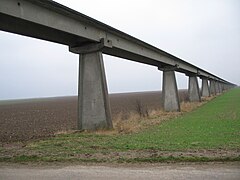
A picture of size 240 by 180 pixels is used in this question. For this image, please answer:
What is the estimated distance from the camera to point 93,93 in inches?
720

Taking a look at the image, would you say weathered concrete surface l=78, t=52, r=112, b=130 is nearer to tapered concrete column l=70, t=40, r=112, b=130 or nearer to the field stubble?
tapered concrete column l=70, t=40, r=112, b=130

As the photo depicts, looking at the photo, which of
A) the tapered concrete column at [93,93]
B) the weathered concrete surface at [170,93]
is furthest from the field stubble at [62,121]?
the tapered concrete column at [93,93]

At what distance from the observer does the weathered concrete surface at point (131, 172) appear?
283 inches

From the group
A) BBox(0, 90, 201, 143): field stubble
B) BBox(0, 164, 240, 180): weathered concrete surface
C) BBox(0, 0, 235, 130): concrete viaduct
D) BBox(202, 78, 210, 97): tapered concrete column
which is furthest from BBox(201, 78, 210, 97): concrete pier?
BBox(0, 164, 240, 180): weathered concrete surface

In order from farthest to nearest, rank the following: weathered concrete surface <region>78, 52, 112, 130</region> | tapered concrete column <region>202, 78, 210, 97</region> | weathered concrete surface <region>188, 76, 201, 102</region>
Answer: tapered concrete column <region>202, 78, 210, 97</region>, weathered concrete surface <region>188, 76, 201, 102</region>, weathered concrete surface <region>78, 52, 112, 130</region>

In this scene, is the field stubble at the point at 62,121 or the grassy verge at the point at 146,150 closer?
the grassy verge at the point at 146,150

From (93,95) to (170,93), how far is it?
54.8ft

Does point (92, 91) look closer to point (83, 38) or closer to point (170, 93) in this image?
point (83, 38)

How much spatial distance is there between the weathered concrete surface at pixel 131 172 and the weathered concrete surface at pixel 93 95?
9.37m

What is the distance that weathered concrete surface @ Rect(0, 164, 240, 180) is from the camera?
718cm

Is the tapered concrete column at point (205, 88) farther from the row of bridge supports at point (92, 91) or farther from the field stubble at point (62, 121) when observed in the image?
the row of bridge supports at point (92, 91)

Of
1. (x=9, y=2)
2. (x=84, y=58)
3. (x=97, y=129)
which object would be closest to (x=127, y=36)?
(x=84, y=58)

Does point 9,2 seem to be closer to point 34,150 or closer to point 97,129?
point 34,150


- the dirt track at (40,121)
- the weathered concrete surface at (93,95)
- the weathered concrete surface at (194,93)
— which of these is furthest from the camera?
the weathered concrete surface at (194,93)
